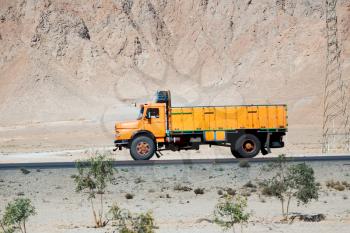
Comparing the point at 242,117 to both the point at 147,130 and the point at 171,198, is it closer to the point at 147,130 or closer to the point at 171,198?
→ the point at 147,130

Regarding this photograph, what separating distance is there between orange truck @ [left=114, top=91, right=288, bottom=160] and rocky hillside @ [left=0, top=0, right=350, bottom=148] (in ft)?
200

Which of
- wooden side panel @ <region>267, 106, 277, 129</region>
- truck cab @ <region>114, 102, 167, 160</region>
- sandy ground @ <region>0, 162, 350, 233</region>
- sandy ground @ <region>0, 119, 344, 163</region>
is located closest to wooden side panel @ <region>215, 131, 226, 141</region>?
wooden side panel @ <region>267, 106, 277, 129</region>

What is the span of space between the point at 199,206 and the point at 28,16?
100 meters

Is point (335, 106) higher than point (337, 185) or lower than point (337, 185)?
higher

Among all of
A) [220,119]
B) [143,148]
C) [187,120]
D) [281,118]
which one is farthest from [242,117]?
[143,148]

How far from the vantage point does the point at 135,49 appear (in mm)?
117875

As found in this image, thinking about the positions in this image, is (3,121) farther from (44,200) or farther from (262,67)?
(44,200)

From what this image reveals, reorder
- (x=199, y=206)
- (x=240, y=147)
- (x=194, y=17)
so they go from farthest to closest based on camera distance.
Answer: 1. (x=194, y=17)
2. (x=240, y=147)
3. (x=199, y=206)

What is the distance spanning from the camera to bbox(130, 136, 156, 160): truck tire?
3134 cm

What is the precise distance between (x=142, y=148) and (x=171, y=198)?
6.87m

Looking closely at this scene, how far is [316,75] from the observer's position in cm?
8338

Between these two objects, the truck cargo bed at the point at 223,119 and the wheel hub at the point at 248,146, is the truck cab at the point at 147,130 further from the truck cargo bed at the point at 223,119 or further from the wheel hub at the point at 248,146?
the wheel hub at the point at 248,146

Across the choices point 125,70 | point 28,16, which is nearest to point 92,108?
point 125,70

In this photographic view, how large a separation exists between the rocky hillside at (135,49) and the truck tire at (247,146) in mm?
60866
